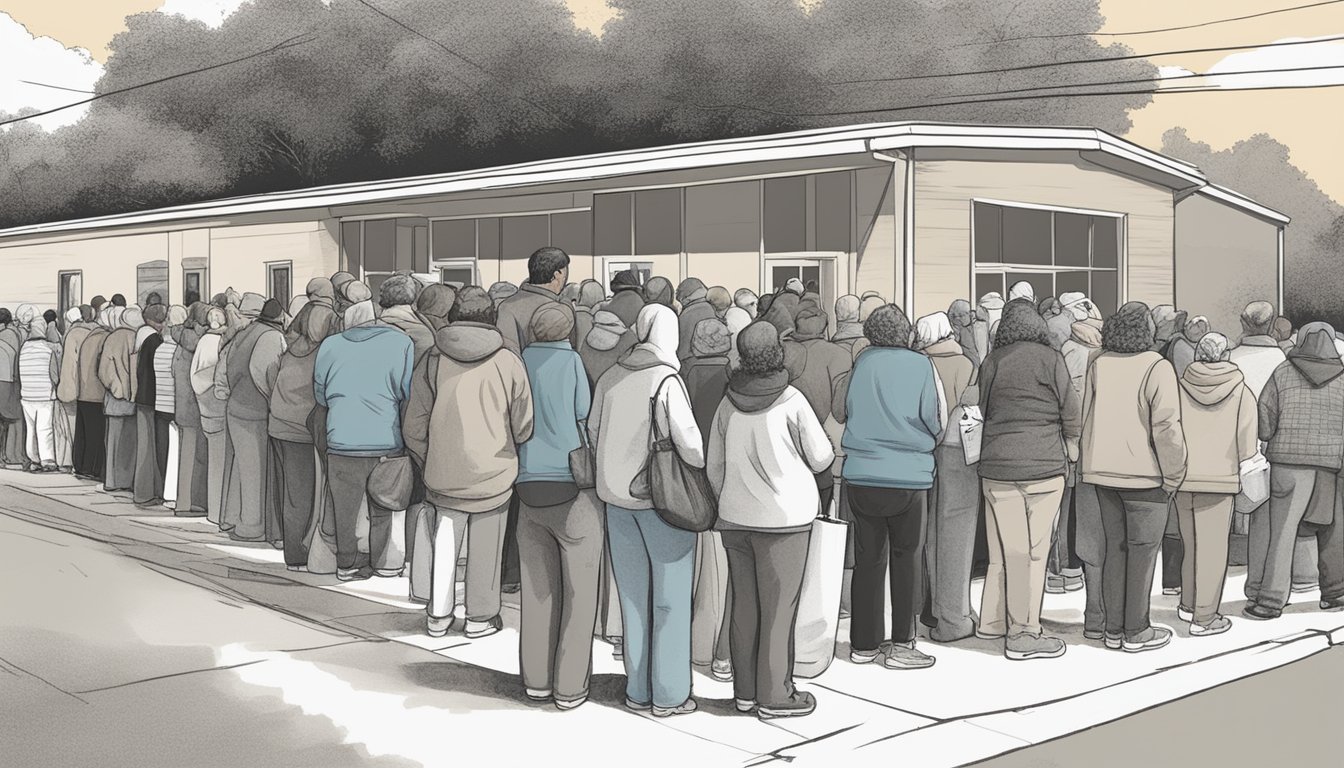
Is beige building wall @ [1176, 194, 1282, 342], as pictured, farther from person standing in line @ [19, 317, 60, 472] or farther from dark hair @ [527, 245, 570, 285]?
person standing in line @ [19, 317, 60, 472]

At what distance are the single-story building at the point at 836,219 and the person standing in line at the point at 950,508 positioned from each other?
6.15 metres

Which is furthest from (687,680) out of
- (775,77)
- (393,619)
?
(775,77)

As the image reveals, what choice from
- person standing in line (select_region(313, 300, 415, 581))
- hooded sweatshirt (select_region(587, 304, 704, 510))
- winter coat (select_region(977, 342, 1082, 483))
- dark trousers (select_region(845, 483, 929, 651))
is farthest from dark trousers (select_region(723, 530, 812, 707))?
person standing in line (select_region(313, 300, 415, 581))

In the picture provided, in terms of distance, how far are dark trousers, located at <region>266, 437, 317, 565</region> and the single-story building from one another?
7.07 metres

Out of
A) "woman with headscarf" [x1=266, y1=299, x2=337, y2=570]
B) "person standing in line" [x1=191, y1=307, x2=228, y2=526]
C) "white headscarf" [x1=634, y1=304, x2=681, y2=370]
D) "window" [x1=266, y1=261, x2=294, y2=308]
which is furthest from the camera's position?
"window" [x1=266, y1=261, x2=294, y2=308]

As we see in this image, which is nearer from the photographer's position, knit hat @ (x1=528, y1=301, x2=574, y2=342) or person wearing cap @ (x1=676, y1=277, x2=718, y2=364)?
knit hat @ (x1=528, y1=301, x2=574, y2=342)

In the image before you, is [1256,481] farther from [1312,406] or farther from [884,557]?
[884,557]

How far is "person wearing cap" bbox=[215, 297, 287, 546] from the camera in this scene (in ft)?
32.0

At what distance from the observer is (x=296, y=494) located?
30.9 feet

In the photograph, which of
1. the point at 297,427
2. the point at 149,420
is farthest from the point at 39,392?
the point at 297,427

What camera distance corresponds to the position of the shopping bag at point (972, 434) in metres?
7.28

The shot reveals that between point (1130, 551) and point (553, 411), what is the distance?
12.0 ft

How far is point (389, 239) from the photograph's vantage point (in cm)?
2111

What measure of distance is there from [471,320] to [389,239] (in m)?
15.0
